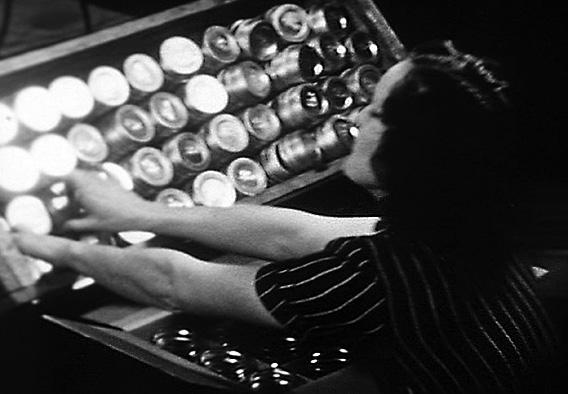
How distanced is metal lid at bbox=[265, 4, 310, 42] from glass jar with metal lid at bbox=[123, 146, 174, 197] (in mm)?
290

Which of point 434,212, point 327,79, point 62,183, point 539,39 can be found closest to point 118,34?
point 62,183

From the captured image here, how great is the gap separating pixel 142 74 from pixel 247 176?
0.71 feet

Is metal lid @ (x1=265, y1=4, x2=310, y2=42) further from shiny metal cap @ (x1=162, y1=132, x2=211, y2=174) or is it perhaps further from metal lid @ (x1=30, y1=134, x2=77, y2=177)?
metal lid @ (x1=30, y1=134, x2=77, y2=177)

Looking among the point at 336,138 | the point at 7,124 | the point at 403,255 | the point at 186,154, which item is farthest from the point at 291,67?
the point at 7,124

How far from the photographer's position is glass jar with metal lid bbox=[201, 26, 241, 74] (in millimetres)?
1577

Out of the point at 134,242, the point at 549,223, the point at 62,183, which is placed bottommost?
the point at 549,223

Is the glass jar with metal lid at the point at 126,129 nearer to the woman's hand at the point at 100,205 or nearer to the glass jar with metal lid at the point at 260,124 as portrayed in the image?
the woman's hand at the point at 100,205

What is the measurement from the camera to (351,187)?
1.62 metres

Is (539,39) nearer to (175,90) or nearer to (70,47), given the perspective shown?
(175,90)

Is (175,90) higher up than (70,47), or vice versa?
(70,47)

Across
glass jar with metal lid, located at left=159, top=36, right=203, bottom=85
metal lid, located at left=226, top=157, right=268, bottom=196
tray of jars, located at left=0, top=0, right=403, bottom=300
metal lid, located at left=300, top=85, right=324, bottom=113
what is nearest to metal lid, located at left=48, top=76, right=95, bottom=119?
tray of jars, located at left=0, top=0, right=403, bottom=300

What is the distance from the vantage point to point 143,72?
59.5 inches

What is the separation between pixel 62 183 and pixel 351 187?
45cm

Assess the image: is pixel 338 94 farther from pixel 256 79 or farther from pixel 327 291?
pixel 327 291
